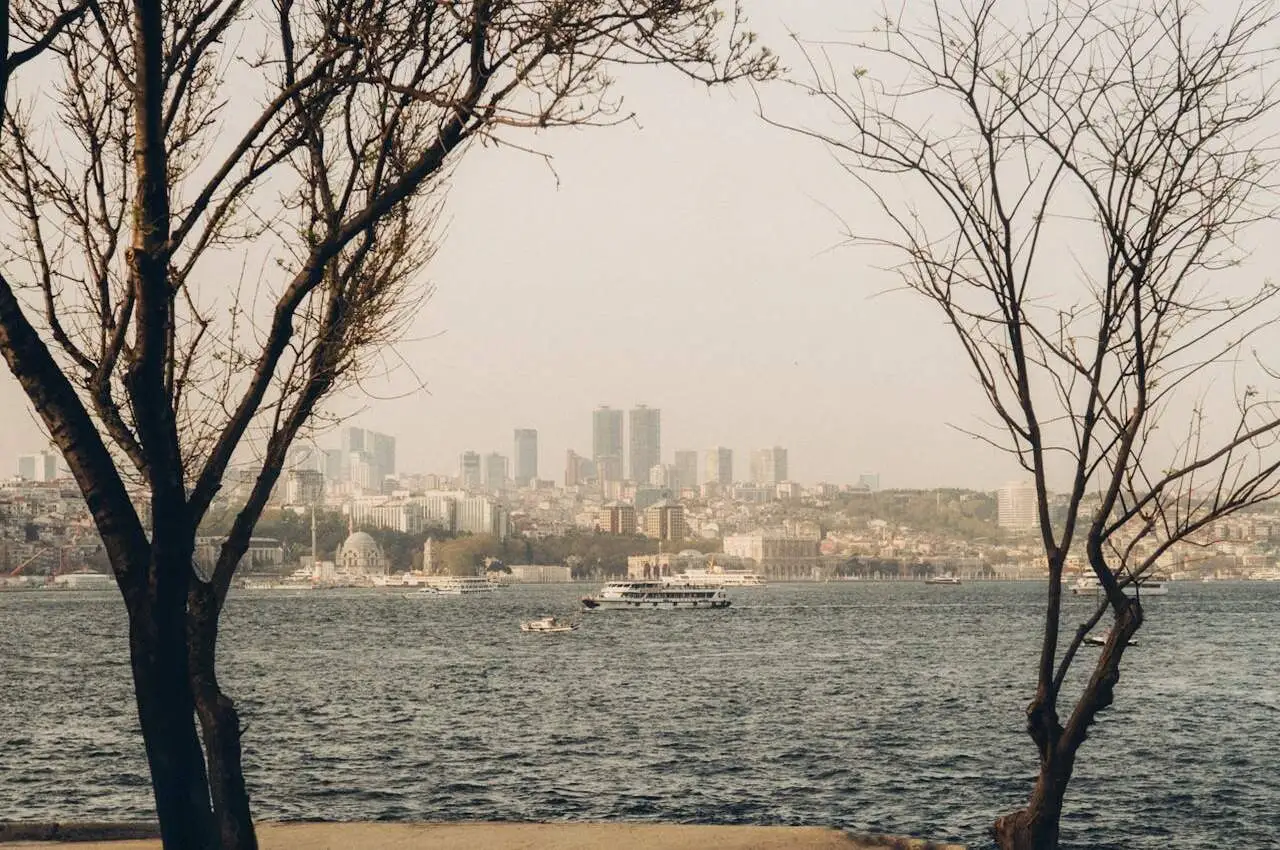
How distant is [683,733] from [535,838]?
23.2 m

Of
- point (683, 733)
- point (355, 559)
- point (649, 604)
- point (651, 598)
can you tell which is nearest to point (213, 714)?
point (683, 733)

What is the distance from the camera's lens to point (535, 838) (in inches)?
406

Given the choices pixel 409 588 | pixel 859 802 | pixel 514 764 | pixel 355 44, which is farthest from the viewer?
pixel 409 588

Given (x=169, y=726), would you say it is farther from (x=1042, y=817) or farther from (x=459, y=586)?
(x=459, y=586)

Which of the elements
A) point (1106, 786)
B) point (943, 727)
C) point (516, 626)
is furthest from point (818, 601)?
point (1106, 786)

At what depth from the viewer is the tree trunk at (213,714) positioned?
288 inches

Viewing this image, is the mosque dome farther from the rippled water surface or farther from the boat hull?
the rippled water surface

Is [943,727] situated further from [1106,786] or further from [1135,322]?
[1135,322]

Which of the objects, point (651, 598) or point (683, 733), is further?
Result: point (651, 598)

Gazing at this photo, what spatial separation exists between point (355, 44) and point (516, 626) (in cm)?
8631

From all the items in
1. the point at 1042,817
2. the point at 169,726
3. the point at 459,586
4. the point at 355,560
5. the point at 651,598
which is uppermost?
the point at 169,726

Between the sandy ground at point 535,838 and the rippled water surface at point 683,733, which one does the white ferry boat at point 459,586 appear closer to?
the rippled water surface at point 683,733

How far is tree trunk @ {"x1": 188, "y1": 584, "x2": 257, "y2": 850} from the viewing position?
730cm

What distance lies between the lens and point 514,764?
28.1 metres
